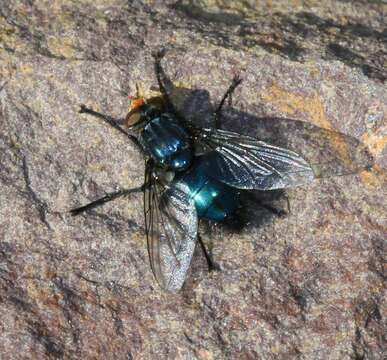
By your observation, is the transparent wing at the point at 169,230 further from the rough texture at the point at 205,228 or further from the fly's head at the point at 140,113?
the fly's head at the point at 140,113

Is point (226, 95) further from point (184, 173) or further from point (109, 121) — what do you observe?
point (109, 121)

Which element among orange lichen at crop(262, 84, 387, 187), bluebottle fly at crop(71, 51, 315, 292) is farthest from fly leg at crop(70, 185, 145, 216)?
orange lichen at crop(262, 84, 387, 187)

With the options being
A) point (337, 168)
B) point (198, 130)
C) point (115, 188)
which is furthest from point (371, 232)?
point (115, 188)

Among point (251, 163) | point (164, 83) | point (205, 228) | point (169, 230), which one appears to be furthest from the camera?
point (164, 83)

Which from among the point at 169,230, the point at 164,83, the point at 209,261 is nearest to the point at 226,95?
the point at 164,83

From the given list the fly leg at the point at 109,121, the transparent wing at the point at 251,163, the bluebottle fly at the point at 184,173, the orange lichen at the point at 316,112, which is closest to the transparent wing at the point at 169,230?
the bluebottle fly at the point at 184,173

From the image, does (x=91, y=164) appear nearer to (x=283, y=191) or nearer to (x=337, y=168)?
(x=283, y=191)
